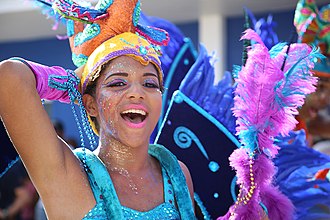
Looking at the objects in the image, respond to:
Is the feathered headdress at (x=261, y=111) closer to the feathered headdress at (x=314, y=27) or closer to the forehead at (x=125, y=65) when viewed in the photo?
the forehead at (x=125, y=65)

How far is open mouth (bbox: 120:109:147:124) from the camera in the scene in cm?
231

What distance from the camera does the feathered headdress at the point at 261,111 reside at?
2428mm

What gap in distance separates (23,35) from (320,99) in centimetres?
522

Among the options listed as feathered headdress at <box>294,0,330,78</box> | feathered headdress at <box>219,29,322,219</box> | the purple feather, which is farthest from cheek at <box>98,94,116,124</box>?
feathered headdress at <box>294,0,330,78</box>

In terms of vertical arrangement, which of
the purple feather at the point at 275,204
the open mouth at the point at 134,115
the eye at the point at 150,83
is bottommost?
the purple feather at the point at 275,204

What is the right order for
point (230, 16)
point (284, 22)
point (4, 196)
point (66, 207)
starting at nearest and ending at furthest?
point (66, 207)
point (4, 196)
point (284, 22)
point (230, 16)

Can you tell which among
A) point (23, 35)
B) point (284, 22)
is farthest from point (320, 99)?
point (23, 35)

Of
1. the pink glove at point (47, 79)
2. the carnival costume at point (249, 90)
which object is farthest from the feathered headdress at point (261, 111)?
the pink glove at point (47, 79)

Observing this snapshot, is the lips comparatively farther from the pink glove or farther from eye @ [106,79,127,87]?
the pink glove

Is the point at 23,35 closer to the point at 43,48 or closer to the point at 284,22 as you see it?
the point at 43,48

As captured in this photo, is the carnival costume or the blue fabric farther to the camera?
the blue fabric

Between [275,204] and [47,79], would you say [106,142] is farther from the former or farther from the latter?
[275,204]

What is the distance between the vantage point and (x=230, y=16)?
7238 mm

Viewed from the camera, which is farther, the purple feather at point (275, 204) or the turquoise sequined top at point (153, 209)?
the purple feather at point (275, 204)
